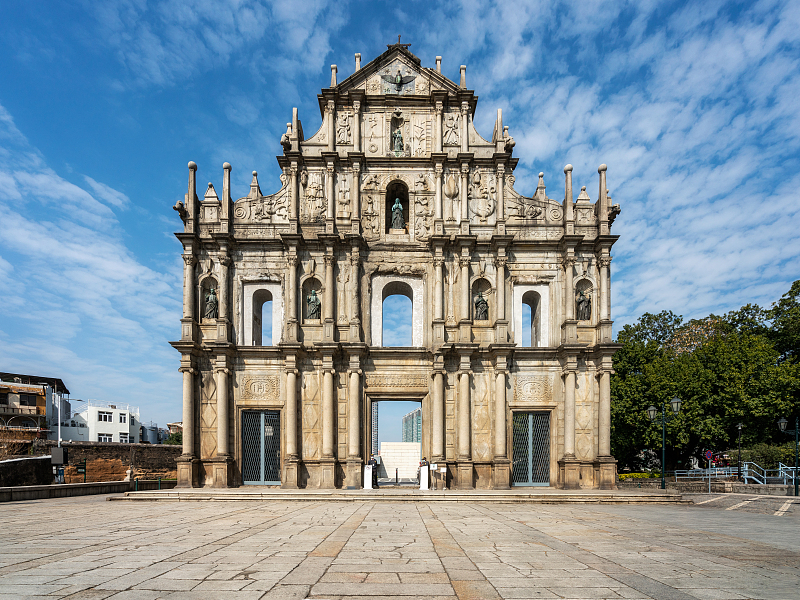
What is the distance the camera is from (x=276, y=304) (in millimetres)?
25188

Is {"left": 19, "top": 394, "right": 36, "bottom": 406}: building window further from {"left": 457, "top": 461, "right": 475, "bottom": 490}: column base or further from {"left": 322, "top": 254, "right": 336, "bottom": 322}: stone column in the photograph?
{"left": 457, "top": 461, "right": 475, "bottom": 490}: column base

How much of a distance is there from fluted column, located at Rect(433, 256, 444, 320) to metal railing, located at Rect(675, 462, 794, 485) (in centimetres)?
1338

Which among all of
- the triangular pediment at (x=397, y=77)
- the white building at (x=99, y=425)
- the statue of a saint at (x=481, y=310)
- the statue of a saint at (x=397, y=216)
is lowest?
the white building at (x=99, y=425)

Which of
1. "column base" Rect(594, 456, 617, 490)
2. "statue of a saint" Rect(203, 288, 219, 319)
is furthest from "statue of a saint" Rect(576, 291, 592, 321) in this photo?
"statue of a saint" Rect(203, 288, 219, 319)

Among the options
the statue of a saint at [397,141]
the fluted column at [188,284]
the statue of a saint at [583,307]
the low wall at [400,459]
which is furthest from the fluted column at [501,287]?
the fluted column at [188,284]

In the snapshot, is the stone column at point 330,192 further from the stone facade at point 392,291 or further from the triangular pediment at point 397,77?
the triangular pediment at point 397,77

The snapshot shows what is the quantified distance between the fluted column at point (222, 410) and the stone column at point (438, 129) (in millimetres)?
13829

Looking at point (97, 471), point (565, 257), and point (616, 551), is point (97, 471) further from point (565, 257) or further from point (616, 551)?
point (616, 551)

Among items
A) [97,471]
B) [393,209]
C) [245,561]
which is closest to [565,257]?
[393,209]

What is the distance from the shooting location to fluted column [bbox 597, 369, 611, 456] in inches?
931

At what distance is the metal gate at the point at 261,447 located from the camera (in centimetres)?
2398

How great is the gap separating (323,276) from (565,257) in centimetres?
1108

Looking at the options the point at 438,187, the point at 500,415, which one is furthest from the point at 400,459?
the point at 438,187

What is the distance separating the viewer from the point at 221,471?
23.2 metres
